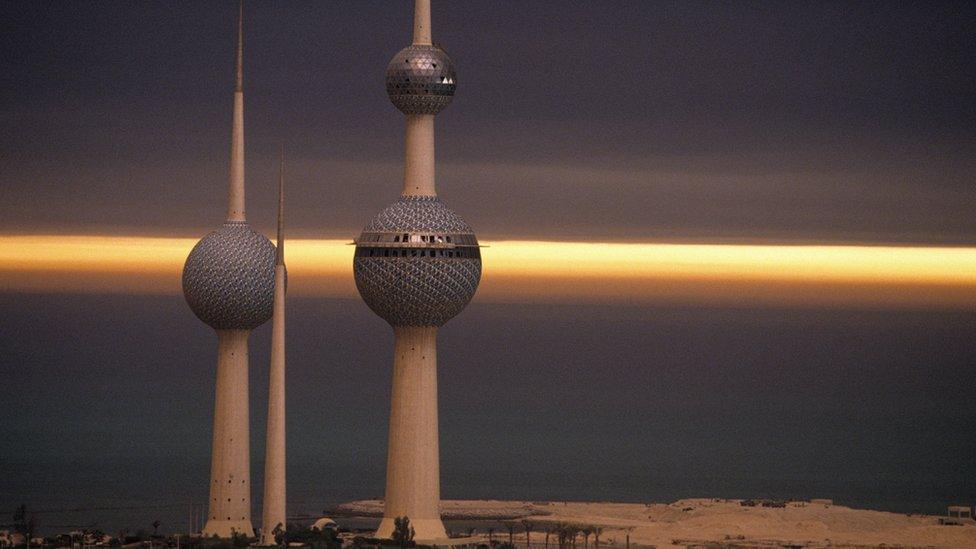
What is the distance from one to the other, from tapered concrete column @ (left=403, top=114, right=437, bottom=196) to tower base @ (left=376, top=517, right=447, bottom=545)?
19176 millimetres

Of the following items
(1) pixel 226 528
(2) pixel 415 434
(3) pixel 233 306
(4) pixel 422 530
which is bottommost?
(4) pixel 422 530

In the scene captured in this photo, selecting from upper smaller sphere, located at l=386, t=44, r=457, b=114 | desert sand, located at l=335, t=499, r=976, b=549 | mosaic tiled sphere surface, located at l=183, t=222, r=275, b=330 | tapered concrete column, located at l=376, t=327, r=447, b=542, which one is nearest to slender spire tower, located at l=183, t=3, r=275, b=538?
mosaic tiled sphere surface, located at l=183, t=222, r=275, b=330

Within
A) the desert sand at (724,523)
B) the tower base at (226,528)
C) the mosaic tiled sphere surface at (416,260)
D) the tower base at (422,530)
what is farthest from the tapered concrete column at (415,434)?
the desert sand at (724,523)

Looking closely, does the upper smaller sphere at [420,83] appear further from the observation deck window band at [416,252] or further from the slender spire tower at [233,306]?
the slender spire tower at [233,306]

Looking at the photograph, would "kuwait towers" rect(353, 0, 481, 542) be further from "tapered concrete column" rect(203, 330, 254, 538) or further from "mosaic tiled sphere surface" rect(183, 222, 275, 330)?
"tapered concrete column" rect(203, 330, 254, 538)

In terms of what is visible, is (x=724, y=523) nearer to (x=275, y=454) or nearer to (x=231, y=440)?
(x=231, y=440)

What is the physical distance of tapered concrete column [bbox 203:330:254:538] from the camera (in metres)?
161

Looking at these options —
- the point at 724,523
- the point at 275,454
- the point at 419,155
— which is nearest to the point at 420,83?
the point at 419,155

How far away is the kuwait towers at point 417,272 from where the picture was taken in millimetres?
153750

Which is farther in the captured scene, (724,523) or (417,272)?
(724,523)

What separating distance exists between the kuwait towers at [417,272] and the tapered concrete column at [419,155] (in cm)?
6

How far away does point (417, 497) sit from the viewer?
511ft

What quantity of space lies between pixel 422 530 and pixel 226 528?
1286 cm

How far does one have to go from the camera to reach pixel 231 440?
162875 mm
